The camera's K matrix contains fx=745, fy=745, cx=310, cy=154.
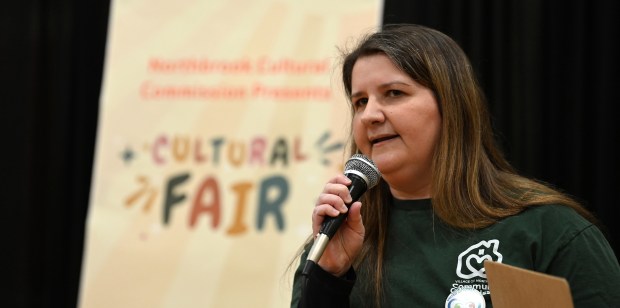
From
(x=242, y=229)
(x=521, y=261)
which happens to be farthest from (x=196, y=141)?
(x=521, y=261)

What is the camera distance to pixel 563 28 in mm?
2406

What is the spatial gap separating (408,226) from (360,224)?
0.14 meters

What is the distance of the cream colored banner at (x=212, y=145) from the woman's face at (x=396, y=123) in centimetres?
66

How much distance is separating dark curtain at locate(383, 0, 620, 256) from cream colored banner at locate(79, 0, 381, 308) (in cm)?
39

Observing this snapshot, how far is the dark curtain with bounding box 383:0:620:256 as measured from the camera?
2342 mm

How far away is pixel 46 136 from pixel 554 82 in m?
1.93

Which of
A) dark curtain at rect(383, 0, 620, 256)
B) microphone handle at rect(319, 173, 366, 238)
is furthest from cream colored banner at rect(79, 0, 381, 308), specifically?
microphone handle at rect(319, 173, 366, 238)

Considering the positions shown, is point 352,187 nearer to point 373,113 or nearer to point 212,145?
point 373,113

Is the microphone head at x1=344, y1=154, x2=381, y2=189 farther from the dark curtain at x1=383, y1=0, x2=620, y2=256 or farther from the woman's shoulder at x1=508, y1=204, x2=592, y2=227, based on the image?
the dark curtain at x1=383, y1=0, x2=620, y2=256

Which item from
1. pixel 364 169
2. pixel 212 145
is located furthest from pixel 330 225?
pixel 212 145

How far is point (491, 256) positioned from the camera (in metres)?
1.51

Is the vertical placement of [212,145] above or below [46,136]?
above

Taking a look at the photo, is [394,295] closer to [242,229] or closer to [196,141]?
[242,229]

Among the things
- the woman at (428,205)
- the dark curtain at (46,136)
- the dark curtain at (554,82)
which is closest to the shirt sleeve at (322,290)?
the woman at (428,205)
